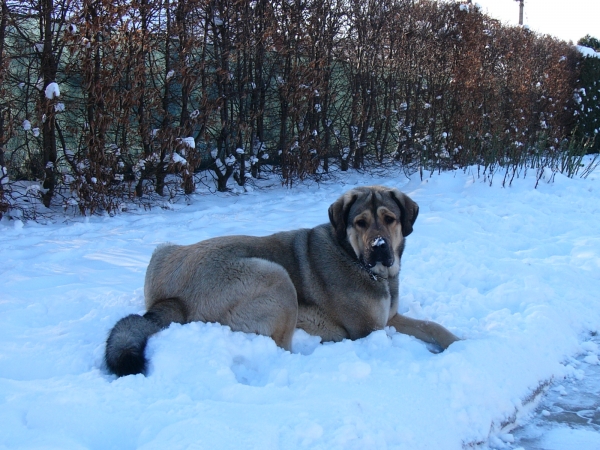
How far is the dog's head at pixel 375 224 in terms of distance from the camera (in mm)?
4043

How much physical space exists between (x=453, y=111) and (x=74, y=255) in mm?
10454

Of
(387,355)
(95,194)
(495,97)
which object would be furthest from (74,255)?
(495,97)

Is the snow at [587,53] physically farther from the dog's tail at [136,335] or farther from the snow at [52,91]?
the dog's tail at [136,335]

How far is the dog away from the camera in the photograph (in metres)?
3.70

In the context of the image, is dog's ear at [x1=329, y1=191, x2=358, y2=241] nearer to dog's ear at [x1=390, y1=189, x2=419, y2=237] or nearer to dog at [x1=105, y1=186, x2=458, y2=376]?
dog at [x1=105, y1=186, x2=458, y2=376]

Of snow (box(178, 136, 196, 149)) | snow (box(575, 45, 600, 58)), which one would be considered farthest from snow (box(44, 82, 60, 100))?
snow (box(575, 45, 600, 58))

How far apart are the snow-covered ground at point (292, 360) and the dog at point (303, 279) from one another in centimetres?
20

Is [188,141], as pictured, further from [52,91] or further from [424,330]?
[424,330]

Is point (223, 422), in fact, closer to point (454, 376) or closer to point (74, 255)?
point (454, 376)

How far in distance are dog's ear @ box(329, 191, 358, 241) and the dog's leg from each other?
84 cm

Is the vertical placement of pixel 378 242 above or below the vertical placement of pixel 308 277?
above

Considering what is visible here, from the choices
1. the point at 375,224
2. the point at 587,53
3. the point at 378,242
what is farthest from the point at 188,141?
the point at 587,53

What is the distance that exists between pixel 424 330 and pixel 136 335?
7.31ft

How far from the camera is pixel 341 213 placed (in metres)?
4.30
